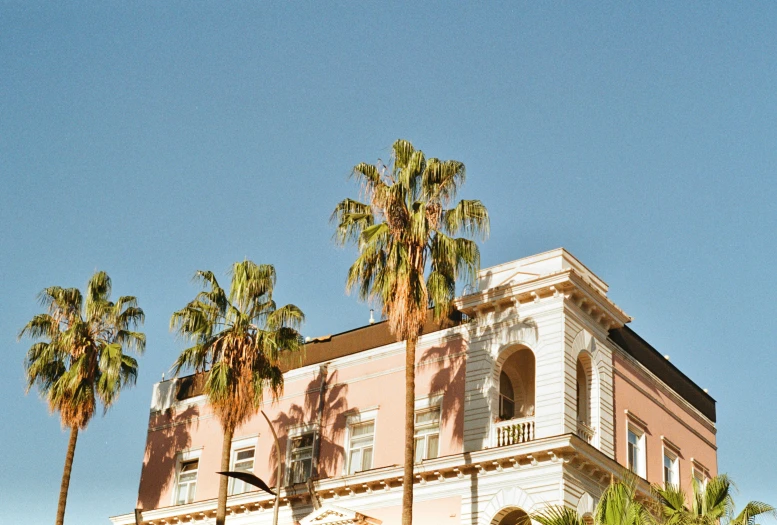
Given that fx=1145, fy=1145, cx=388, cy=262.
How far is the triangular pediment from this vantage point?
109 ft

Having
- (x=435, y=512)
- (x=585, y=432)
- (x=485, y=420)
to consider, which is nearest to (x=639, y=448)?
(x=585, y=432)

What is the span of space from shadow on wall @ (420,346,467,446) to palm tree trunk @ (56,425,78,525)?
39.5ft

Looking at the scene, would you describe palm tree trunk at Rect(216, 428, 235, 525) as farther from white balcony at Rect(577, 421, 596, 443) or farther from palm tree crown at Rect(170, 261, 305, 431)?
white balcony at Rect(577, 421, 596, 443)

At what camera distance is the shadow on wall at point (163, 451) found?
41156mm

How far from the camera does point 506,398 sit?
114ft

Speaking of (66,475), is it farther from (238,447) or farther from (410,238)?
(410,238)

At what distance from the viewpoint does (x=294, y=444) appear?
37.9 meters

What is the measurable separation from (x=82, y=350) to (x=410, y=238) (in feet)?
46.6

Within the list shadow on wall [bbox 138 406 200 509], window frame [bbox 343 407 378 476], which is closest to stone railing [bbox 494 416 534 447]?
window frame [bbox 343 407 378 476]

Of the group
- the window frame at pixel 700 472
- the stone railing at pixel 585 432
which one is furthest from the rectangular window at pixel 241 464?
the window frame at pixel 700 472

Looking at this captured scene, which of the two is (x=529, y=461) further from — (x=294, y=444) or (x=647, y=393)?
(x=294, y=444)

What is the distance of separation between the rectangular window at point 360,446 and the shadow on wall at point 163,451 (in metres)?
7.59

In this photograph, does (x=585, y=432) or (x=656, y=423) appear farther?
(x=656, y=423)

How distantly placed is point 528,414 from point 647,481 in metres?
3.95
